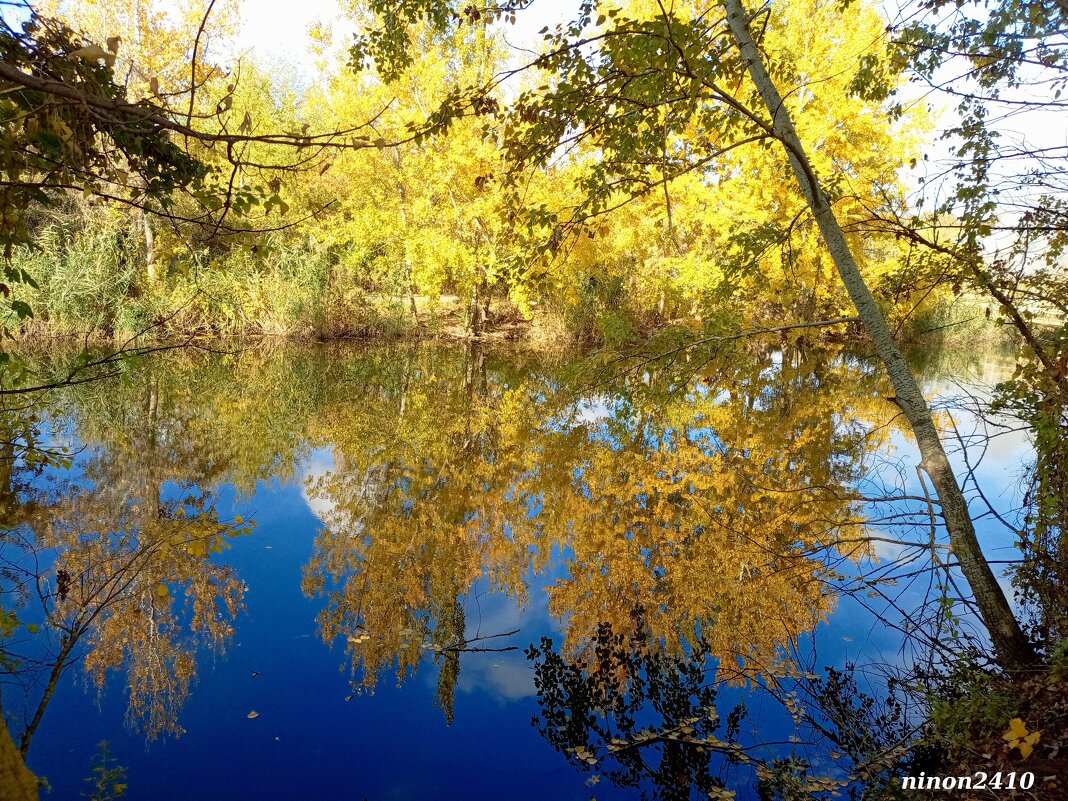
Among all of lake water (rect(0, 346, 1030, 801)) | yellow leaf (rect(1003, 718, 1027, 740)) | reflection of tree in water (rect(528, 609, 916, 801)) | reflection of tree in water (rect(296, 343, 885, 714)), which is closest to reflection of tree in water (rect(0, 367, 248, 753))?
lake water (rect(0, 346, 1030, 801))

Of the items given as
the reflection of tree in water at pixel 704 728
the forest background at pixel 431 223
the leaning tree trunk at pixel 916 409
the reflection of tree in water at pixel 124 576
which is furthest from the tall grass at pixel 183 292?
the leaning tree trunk at pixel 916 409

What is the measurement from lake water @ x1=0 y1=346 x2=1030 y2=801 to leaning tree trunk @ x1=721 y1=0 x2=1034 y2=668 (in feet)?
1.10

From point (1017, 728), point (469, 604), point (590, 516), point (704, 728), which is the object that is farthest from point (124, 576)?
point (1017, 728)

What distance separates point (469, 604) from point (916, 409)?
3.70 metres

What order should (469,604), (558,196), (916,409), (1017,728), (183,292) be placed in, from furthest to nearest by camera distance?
(183,292)
(558,196)
(469,604)
(916,409)
(1017,728)

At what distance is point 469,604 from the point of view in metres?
5.35

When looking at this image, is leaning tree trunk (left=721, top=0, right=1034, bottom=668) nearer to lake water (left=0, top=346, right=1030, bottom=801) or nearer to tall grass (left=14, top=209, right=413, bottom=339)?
lake water (left=0, top=346, right=1030, bottom=801)

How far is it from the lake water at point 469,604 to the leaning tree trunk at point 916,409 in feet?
1.10

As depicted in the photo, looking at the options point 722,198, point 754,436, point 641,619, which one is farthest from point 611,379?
point 722,198

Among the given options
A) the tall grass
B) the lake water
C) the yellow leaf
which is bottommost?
the yellow leaf

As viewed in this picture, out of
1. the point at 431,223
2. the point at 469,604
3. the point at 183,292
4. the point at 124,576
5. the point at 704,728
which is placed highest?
the point at 431,223

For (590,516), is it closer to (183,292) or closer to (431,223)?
(431,223)

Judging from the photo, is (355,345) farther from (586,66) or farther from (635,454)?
(586,66)

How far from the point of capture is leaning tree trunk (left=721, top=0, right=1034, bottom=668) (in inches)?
136
